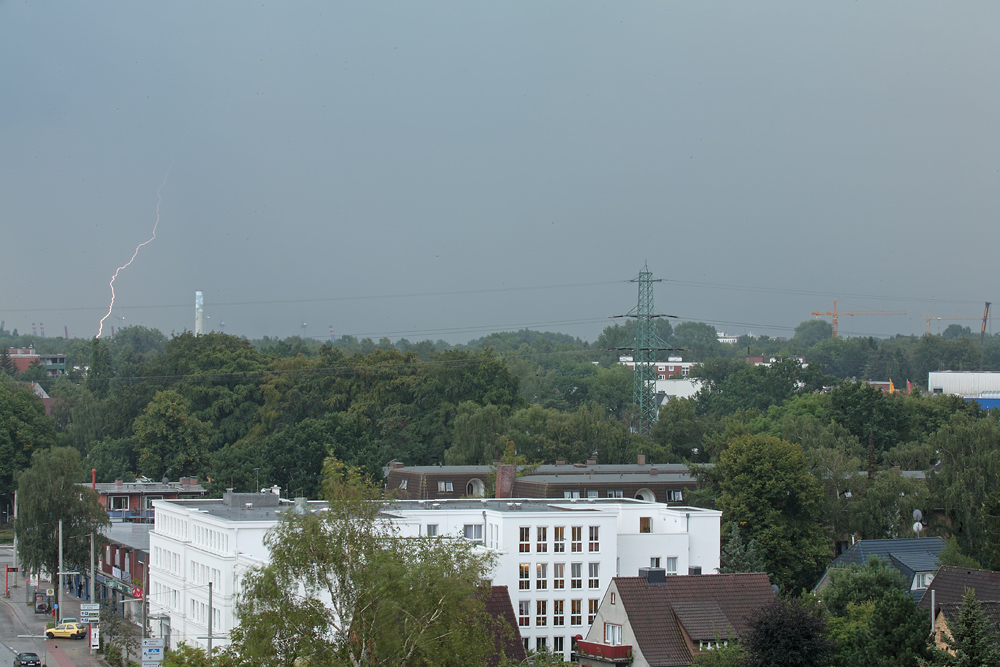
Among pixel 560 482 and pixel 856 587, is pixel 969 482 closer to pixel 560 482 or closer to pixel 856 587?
pixel 560 482

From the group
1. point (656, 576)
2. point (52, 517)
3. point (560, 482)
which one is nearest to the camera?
point (656, 576)

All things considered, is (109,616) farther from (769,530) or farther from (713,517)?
(769,530)

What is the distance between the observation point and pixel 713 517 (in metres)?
59.1

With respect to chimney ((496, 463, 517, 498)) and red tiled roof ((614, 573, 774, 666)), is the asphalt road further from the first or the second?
chimney ((496, 463, 517, 498))

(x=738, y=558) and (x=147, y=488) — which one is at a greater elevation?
(x=738, y=558)

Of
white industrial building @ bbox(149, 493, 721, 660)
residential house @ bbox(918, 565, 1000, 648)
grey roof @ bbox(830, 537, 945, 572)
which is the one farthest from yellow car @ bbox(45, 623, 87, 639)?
residential house @ bbox(918, 565, 1000, 648)

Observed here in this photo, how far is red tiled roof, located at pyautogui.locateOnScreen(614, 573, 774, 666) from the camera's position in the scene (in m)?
42.9

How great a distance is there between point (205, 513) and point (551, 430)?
45326 mm

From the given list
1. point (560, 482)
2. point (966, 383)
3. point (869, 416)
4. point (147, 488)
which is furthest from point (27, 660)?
point (966, 383)

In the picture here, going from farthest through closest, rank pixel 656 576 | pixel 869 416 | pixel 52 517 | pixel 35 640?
1. pixel 869 416
2. pixel 52 517
3. pixel 35 640
4. pixel 656 576

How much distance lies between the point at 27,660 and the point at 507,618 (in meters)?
20.0

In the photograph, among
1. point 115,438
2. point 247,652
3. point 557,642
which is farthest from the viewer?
point 115,438

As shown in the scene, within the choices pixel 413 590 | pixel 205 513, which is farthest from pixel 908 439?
pixel 413 590

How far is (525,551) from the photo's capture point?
53875 mm
